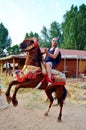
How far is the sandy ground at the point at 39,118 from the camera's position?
20.8ft

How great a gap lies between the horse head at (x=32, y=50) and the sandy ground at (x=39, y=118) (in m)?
1.49

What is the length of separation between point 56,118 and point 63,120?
0.71 ft

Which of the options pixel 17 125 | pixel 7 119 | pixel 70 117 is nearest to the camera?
pixel 17 125

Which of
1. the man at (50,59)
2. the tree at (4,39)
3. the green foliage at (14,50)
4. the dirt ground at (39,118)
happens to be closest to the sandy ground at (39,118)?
the dirt ground at (39,118)

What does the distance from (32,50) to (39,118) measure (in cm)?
196

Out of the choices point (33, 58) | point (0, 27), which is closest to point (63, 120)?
point (33, 58)

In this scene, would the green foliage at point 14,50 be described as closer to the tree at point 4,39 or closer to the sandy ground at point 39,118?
the tree at point 4,39

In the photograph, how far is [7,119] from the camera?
6.80 m

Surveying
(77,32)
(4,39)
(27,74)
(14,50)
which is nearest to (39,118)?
(27,74)

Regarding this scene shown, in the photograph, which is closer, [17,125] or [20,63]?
[17,125]

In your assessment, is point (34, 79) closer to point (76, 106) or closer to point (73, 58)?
point (76, 106)

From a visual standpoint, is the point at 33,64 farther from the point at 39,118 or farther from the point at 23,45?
the point at 39,118

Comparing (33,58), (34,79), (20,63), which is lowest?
(20,63)

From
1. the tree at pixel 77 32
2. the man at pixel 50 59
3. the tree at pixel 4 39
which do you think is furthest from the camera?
the tree at pixel 4 39
